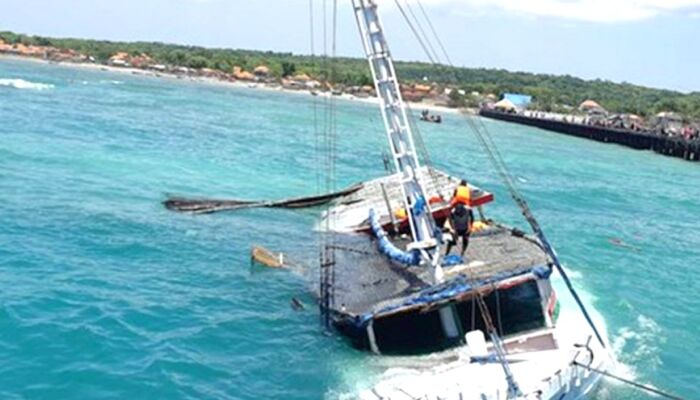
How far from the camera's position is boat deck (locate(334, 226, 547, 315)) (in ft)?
76.6

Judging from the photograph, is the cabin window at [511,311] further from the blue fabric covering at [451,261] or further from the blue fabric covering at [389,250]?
the blue fabric covering at [389,250]

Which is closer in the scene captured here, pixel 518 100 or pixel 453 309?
pixel 453 309

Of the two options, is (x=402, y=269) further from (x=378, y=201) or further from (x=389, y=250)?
(x=378, y=201)

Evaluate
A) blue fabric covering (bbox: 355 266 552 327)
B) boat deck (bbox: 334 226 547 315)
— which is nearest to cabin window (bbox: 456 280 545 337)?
blue fabric covering (bbox: 355 266 552 327)

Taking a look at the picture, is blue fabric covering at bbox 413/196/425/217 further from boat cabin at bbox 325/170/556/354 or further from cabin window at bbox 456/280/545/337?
cabin window at bbox 456/280/545/337

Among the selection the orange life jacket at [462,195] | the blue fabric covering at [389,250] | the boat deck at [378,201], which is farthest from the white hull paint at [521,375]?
the boat deck at [378,201]

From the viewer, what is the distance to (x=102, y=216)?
3622 centimetres

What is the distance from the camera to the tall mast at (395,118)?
77.0 feet

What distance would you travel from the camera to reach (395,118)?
23.7m

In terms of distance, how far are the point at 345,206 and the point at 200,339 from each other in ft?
62.1

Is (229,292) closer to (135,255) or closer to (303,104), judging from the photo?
(135,255)

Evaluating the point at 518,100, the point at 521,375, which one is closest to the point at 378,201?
the point at 521,375

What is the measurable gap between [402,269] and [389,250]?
1364 millimetres

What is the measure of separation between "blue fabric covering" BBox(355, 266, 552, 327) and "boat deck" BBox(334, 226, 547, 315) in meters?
0.40
